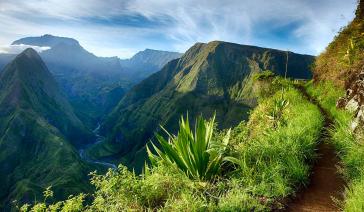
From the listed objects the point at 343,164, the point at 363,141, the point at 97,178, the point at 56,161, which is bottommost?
the point at 56,161

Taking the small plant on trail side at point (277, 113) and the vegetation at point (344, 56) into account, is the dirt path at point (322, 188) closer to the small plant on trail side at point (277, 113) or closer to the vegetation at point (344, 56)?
the small plant on trail side at point (277, 113)

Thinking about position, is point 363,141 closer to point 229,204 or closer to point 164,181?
point 229,204

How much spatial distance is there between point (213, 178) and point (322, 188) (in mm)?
2214

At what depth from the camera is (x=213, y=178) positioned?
25.3 feet

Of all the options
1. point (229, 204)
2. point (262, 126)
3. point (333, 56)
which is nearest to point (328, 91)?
point (333, 56)

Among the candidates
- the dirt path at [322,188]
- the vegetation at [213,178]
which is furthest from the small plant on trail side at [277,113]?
the dirt path at [322,188]

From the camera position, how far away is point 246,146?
854cm

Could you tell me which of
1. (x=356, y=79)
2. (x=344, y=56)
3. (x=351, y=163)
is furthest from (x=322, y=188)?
(x=344, y=56)

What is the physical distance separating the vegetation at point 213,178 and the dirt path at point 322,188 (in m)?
0.21

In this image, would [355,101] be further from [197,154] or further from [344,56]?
[197,154]

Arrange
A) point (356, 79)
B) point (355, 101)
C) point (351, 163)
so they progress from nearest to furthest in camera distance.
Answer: point (351, 163) → point (355, 101) → point (356, 79)

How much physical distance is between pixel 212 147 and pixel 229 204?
89.1 inches

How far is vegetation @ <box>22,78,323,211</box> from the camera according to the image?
634cm

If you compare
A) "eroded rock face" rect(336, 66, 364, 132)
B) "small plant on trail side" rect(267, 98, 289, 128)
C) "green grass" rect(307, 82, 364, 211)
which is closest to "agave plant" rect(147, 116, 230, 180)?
"green grass" rect(307, 82, 364, 211)
